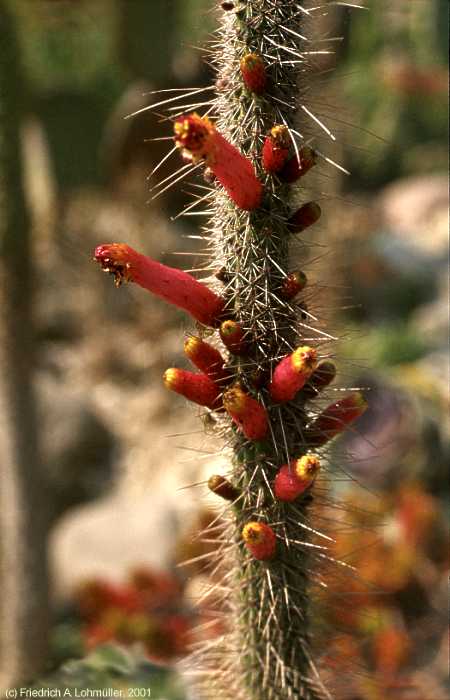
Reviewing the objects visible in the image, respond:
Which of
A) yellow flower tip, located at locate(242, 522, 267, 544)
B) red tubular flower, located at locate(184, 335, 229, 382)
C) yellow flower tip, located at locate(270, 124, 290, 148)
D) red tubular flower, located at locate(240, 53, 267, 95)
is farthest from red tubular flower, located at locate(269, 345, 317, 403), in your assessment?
red tubular flower, located at locate(240, 53, 267, 95)

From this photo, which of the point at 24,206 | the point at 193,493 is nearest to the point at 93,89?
the point at 193,493

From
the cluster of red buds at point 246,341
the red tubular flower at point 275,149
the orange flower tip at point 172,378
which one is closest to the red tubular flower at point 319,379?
the cluster of red buds at point 246,341

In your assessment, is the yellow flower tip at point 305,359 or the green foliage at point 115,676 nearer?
the yellow flower tip at point 305,359

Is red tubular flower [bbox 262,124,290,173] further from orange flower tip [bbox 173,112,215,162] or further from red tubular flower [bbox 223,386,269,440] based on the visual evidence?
red tubular flower [bbox 223,386,269,440]

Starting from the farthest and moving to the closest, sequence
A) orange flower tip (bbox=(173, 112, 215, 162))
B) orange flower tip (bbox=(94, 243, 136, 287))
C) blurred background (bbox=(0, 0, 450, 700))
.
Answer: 1. blurred background (bbox=(0, 0, 450, 700))
2. orange flower tip (bbox=(94, 243, 136, 287))
3. orange flower tip (bbox=(173, 112, 215, 162))

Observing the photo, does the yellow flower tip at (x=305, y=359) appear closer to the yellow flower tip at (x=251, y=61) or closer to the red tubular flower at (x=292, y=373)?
the red tubular flower at (x=292, y=373)

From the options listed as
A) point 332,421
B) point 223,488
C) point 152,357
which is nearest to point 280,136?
point 332,421

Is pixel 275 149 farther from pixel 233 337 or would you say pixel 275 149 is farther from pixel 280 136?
pixel 233 337
